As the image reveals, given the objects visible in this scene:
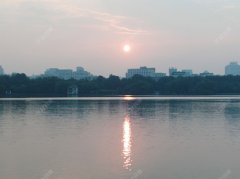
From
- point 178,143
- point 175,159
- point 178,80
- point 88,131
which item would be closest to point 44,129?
point 88,131

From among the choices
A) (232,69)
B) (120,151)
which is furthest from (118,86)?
(232,69)

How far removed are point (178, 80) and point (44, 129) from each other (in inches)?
2482

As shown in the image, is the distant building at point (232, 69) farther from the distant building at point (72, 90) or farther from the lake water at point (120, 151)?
the lake water at point (120, 151)

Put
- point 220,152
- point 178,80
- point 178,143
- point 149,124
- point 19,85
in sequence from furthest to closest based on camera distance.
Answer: point 178,80, point 19,85, point 149,124, point 178,143, point 220,152

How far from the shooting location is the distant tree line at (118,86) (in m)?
79.1

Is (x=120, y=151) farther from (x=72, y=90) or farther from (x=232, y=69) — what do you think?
(x=232, y=69)

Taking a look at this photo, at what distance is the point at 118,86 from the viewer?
8706cm

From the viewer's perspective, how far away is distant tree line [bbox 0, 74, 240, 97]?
79062mm

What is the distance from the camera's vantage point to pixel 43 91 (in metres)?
79.9

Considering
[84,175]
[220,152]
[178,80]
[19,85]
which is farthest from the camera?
[178,80]

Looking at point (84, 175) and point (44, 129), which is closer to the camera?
point (84, 175)

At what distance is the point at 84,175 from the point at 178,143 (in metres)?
6.30

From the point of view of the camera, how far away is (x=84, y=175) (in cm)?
1259

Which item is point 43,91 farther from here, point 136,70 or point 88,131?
point 136,70
